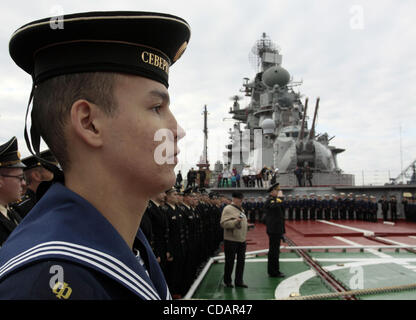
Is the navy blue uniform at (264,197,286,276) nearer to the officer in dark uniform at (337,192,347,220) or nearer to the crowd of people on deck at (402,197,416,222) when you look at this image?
the officer in dark uniform at (337,192,347,220)

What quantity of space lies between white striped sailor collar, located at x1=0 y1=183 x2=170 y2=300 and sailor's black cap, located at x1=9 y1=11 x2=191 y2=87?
331 millimetres

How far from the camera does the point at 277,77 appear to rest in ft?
103

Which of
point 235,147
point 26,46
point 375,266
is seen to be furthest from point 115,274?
point 235,147

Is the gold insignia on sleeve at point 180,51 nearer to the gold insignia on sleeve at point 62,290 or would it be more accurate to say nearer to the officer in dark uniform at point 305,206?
the gold insignia on sleeve at point 62,290

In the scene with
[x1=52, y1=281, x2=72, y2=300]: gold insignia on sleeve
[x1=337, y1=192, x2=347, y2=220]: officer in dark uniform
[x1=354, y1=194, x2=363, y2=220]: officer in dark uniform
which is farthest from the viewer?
[x1=337, y1=192, x2=347, y2=220]: officer in dark uniform

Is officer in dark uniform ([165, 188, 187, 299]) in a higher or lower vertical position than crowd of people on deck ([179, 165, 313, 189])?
lower

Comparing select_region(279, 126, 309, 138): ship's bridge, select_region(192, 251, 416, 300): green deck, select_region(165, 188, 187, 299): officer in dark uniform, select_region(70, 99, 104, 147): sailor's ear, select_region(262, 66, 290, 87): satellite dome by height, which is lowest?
select_region(192, 251, 416, 300): green deck

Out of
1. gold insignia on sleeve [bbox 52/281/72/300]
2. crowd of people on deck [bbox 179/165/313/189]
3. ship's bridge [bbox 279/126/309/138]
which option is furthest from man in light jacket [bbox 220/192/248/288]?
ship's bridge [bbox 279/126/309/138]

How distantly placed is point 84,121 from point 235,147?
30.3 meters

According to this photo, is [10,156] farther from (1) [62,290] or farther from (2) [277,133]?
(2) [277,133]

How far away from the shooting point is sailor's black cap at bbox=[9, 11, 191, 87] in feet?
2.68

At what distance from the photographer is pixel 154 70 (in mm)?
907

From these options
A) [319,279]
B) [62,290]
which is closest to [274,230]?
[319,279]

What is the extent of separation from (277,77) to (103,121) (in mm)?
32513
